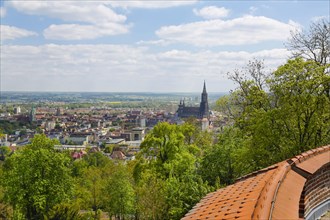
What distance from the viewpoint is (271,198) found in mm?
4289

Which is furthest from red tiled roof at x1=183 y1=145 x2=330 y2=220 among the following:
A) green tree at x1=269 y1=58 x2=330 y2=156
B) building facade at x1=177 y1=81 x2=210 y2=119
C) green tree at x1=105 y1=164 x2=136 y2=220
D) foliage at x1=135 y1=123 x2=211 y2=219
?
building facade at x1=177 y1=81 x2=210 y2=119

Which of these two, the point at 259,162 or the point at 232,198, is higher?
the point at 232,198

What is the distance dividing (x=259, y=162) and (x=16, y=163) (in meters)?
14.8

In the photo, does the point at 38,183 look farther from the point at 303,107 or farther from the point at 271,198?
the point at 271,198

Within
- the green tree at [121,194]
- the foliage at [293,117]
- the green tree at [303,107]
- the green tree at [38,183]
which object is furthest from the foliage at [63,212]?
the green tree at [303,107]

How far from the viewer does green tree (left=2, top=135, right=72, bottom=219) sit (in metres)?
21.6

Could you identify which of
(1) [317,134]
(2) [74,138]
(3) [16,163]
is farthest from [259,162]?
(2) [74,138]

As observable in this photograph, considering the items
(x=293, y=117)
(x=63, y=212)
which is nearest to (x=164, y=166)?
(x=63, y=212)

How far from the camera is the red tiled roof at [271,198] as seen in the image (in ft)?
13.3

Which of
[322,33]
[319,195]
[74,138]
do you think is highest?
[322,33]

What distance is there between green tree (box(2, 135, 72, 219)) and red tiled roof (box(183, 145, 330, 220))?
58.4 feet

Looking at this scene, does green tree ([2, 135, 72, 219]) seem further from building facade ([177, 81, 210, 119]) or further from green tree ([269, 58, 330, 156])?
building facade ([177, 81, 210, 119])

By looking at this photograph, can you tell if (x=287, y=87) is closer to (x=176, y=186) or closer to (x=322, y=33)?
(x=322, y=33)

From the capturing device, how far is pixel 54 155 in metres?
23.0
